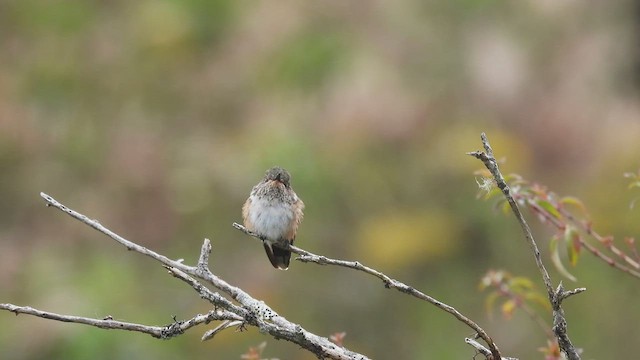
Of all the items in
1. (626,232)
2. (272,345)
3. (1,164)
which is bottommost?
(272,345)

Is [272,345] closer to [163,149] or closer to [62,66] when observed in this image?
[163,149]

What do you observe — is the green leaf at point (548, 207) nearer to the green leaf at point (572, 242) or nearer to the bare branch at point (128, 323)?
the green leaf at point (572, 242)

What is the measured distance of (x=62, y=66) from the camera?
1217cm

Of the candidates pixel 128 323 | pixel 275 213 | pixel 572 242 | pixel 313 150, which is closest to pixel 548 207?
pixel 572 242

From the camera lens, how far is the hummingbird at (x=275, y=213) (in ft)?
15.0

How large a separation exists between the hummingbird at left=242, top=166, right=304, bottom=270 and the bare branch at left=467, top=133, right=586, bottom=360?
7.59 feet

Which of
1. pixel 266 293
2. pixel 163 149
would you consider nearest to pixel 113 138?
pixel 163 149

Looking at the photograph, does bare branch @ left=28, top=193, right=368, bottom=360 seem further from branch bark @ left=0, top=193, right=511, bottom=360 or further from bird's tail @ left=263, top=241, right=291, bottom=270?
bird's tail @ left=263, top=241, right=291, bottom=270

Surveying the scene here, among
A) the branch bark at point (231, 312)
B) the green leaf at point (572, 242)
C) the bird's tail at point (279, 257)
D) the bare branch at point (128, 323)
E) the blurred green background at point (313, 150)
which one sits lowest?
the bare branch at point (128, 323)

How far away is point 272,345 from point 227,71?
4.30 metres

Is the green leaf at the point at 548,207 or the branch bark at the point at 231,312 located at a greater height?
the green leaf at the point at 548,207

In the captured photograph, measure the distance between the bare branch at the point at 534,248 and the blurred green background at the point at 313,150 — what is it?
20.6 ft

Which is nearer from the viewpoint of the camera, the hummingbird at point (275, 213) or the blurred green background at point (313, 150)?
the hummingbird at point (275, 213)

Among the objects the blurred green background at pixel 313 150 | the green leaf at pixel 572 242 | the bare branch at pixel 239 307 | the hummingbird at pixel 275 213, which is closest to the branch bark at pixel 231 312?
the bare branch at pixel 239 307
